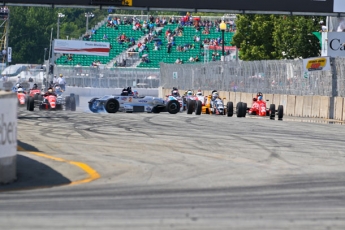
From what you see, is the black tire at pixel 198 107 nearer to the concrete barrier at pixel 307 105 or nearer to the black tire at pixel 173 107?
the black tire at pixel 173 107

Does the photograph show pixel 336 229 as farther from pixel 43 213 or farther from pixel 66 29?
pixel 66 29

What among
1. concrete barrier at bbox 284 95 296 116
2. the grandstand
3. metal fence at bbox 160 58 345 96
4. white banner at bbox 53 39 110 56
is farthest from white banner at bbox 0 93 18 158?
the grandstand

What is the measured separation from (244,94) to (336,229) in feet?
110

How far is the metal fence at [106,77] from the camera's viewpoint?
57.8 metres

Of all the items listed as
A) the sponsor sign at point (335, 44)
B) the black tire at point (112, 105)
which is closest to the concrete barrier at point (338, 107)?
the sponsor sign at point (335, 44)

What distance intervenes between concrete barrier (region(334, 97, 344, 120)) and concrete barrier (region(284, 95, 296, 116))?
11.6ft

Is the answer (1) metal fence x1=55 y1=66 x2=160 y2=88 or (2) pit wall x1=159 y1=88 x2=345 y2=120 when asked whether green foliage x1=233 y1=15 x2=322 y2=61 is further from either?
(2) pit wall x1=159 y1=88 x2=345 y2=120

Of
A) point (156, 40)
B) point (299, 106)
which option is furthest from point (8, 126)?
point (156, 40)

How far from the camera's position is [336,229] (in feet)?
24.4

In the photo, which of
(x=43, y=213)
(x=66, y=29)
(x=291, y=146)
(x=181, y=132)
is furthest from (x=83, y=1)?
(x=66, y=29)

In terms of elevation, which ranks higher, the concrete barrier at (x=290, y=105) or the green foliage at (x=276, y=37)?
the green foliage at (x=276, y=37)

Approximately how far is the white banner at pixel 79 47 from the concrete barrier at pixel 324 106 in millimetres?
29725

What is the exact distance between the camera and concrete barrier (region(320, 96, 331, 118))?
3219 cm

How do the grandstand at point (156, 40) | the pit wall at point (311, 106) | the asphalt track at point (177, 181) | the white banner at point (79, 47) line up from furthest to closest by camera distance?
the grandstand at point (156, 40) < the white banner at point (79, 47) < the pit wall at point (311, 106) < the asphalt track at point (177, 181)
